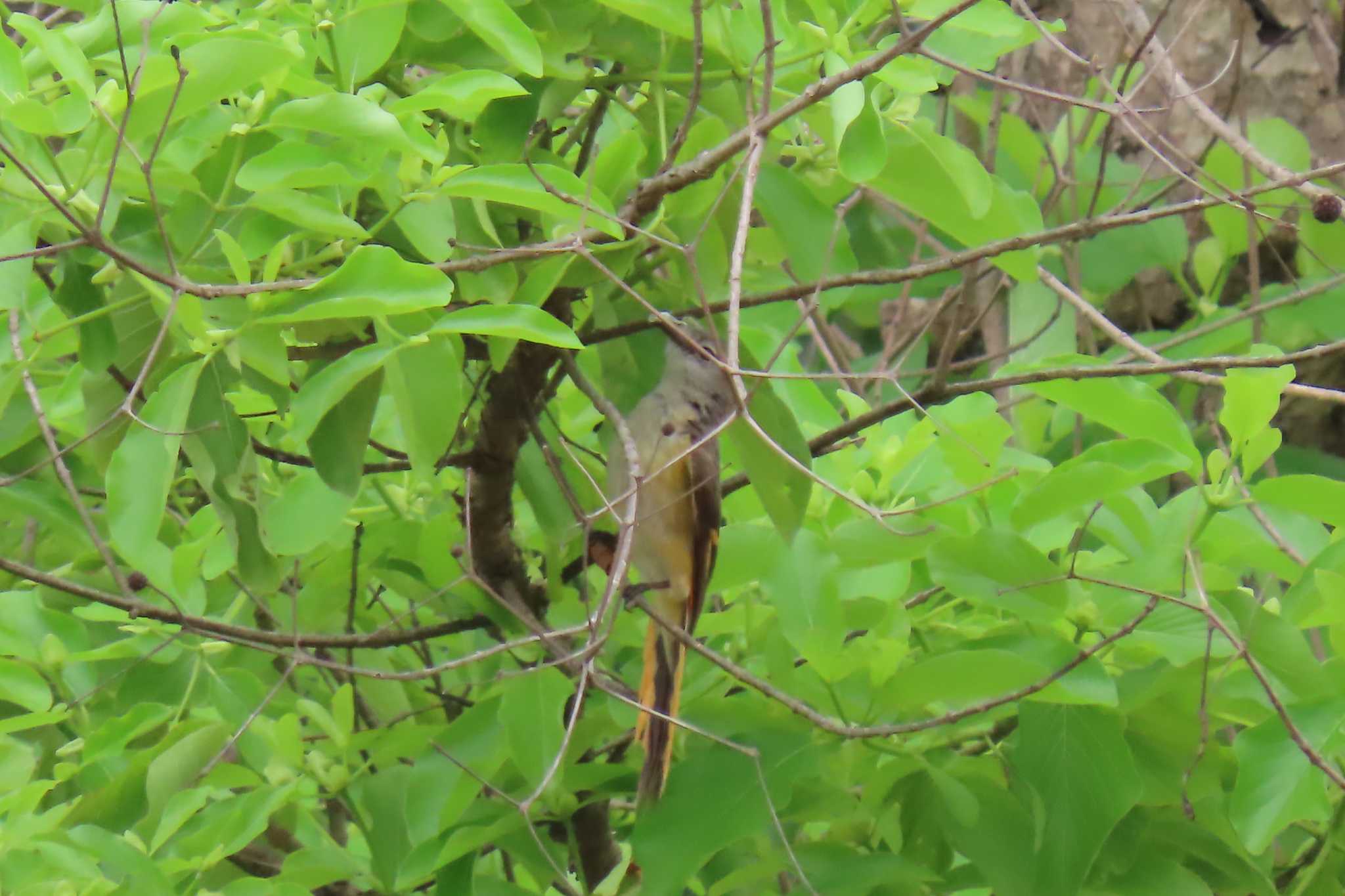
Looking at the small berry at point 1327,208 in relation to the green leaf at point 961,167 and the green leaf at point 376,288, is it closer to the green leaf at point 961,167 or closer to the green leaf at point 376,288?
the green leaf at point 961,167

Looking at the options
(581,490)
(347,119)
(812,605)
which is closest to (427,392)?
(347,119)

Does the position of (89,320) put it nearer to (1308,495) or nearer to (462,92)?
(462,92)

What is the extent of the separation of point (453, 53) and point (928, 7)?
1.27 ft

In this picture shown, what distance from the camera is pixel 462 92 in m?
0.96

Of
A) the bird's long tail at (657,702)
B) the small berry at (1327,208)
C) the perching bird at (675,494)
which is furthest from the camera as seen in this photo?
the perching bird at (675,494)

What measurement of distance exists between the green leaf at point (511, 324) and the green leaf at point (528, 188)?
0.25ft

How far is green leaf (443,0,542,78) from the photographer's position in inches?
36.9

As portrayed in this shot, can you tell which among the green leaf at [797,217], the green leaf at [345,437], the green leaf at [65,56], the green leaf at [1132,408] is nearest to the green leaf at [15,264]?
the green leaf at [65,56]

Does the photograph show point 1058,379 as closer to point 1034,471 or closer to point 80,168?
point 1034,471

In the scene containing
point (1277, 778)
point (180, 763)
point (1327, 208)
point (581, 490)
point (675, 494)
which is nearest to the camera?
point (1277, 778)

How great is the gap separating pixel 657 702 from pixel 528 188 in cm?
65

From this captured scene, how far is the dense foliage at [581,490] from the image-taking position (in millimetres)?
974

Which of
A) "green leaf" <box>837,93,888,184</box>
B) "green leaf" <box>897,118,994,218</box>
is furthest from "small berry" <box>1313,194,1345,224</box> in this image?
"green leaf" <box>837,93,888,184</box>

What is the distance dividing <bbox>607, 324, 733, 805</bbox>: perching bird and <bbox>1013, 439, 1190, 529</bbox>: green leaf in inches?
16.3
